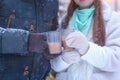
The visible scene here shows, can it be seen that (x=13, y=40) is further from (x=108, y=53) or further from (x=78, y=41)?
(x=108, y=53)

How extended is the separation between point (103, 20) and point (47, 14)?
0.36 metres

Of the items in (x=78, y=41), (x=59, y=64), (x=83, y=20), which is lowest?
(x=59, y=64)

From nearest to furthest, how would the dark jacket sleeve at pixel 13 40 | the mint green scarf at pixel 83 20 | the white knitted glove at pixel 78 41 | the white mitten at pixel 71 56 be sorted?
the dark jacket sleeve at pixel 13 40 → the white knitted glove at pixel 78 41 → the white mitten at pixel 71 56 → the mint green scarf at pixel 83 20

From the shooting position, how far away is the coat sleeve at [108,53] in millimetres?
1937

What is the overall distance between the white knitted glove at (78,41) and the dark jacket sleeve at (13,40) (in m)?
0.26

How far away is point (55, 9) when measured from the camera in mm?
2172

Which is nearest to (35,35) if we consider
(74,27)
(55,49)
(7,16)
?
(55,49)

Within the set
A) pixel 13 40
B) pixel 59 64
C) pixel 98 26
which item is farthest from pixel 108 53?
pixel 13 40

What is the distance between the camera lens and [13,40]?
177 cm

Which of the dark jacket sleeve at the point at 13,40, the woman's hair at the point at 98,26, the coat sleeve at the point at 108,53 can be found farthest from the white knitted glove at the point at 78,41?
the dark jacket sleeve at the point at 13,40

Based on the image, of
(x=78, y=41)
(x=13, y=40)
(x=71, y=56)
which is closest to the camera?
(x=13, y=40)

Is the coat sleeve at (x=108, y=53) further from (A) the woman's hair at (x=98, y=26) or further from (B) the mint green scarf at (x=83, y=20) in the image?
(B) the mint green scarf at (x=83, y=20)

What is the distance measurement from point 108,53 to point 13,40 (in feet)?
1.90

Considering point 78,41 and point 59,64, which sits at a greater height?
point 78,41
